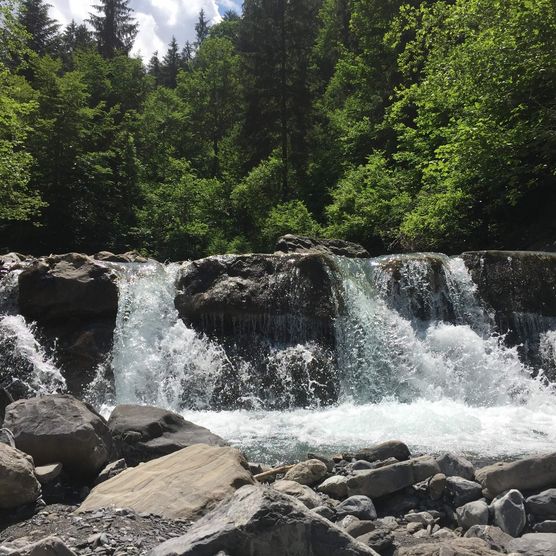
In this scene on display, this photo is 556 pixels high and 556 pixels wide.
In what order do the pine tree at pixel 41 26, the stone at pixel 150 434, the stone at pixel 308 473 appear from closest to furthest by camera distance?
1. the stone at pixel 308 473
2. the stone at pixel 150 434
3. the pine tree at pixel 41 26

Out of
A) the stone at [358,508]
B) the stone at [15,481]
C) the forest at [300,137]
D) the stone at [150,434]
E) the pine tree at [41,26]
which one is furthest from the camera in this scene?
the pine tree at [41,26]

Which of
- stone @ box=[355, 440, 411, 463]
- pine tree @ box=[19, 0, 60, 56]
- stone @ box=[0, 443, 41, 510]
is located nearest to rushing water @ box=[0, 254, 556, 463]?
stone @ box=[355, 440, 411, 463]

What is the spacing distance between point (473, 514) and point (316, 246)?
12271mm

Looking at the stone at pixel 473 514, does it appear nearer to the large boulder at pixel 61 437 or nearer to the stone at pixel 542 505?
the stone at pixel 542 505

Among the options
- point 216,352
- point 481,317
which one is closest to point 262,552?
point 216,352

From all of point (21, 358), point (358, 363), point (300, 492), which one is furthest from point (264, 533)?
point (21, 358)

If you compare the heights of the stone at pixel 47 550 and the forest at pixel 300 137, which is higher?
the forest at pixel 300 137

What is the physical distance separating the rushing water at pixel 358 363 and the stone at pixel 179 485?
3.71m

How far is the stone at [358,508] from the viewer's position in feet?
17.2

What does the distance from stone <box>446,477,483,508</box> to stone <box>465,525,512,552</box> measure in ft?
1.78

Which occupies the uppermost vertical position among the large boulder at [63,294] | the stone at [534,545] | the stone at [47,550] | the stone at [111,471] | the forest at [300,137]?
the forest at [300,137]

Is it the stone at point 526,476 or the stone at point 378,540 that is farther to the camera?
the stone at point 526,476

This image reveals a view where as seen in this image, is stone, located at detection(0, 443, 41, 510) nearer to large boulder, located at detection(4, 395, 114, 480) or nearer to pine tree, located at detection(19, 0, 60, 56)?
large boulder, located at detection(4, 395, 114, 480)

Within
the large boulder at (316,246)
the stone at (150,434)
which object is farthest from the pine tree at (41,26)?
the stone at (150,434)
